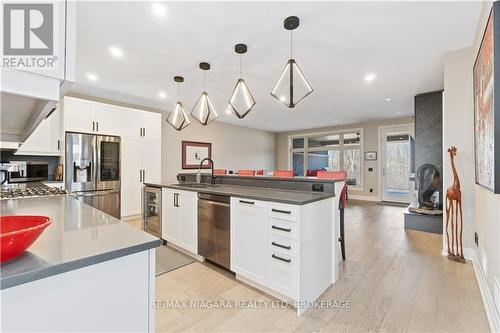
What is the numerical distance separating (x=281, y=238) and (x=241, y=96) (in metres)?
1.82

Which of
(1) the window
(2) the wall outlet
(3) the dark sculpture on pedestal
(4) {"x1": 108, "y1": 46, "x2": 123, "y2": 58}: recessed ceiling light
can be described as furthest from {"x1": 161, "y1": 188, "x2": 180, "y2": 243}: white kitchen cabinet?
(1) the window

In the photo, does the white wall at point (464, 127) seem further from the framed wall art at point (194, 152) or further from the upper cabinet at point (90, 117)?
the framed wall art at point (194, 152)

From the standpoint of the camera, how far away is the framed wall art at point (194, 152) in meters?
6.40

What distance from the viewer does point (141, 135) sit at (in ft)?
15.8

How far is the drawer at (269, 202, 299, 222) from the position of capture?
1.78 m

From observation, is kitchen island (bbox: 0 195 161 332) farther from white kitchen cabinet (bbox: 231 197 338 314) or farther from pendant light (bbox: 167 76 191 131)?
pendant light (bbox: 167 76 191 131)

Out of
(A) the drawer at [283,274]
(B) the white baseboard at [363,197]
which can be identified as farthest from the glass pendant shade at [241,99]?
(B) the white baseboard at [363,197]

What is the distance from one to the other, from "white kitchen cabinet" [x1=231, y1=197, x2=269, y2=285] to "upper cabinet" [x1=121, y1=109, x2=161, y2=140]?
11.2 ft

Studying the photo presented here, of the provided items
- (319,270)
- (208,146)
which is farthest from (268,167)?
(319,270)

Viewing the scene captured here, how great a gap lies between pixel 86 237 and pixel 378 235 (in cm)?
402

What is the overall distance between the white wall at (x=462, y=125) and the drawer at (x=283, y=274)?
2.42m

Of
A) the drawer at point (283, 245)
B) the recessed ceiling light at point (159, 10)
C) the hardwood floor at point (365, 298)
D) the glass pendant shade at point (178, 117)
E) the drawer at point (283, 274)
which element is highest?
the recessed ceiling light at point (159, 10)

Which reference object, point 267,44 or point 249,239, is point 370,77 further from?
point 249,239

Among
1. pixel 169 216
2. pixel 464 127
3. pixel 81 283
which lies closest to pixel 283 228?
pixel 81 283
